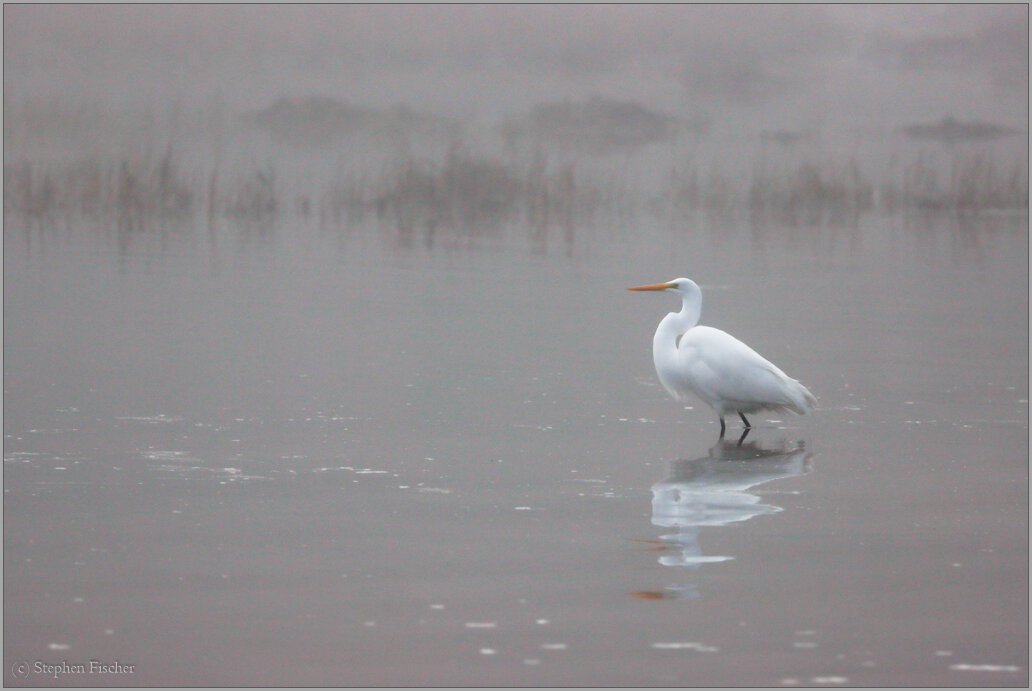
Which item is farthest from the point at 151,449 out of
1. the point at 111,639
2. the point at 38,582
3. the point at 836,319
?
the point at 836,319

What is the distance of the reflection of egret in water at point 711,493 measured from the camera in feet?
16.5

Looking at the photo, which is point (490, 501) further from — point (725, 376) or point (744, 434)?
point (744, 434)

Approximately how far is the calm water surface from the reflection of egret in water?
0.07ft

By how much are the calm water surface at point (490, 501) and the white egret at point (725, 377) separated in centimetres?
21

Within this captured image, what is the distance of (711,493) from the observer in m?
6.00

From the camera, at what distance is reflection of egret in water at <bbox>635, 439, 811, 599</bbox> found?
5.04 metres

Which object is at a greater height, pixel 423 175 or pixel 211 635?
pixel 423 175

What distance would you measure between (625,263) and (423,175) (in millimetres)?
10100

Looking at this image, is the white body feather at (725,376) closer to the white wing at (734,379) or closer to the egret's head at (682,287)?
the white wing at (734,379)

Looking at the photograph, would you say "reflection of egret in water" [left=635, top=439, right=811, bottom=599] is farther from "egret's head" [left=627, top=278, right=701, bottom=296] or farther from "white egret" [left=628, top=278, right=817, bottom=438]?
"egret's head" [left=627, top=278, right=701, bottom=296]

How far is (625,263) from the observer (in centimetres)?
1905

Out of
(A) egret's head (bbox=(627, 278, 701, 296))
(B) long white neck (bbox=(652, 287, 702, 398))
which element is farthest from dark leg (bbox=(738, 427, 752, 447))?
(A) egret's head (bbox=(627, 278, 701, 296))

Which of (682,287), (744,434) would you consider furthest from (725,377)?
(682,287)

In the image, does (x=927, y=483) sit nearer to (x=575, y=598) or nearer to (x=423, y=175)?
(x=575, y=598)
